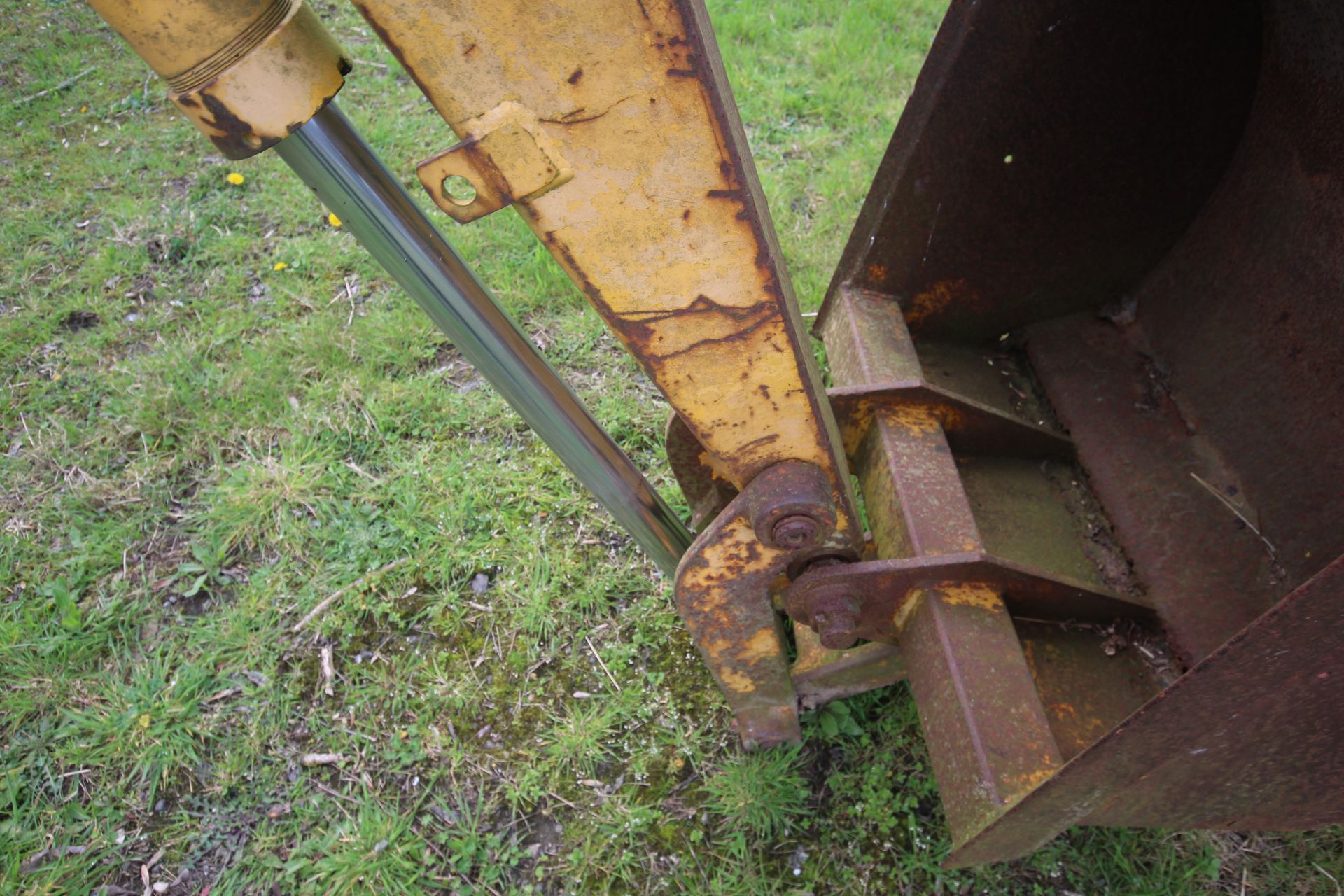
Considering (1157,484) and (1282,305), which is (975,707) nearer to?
(1157,484)

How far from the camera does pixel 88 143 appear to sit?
176 inches

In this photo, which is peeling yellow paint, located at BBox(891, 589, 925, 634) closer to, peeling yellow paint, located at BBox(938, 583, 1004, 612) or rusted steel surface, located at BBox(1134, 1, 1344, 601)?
peeling yellow paint, located at BBox(938, 583, 1004, 612)

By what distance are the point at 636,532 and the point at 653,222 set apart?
2.91 ft

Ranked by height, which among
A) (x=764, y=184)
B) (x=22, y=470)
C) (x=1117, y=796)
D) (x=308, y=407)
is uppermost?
(x=22, y=470)

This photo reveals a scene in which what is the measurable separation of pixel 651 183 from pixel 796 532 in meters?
→ 0.66

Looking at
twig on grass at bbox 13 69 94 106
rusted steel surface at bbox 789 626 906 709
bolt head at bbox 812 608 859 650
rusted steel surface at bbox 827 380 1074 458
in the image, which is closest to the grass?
rusted steel surface at bbox 789 626 906 709

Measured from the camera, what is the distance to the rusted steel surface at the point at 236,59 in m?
0.82

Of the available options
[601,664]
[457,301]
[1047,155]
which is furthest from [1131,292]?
[457,301]

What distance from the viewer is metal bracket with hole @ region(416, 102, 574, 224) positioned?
915 millimetres

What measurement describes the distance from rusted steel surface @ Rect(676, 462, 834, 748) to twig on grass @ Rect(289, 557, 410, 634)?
4.20 ft

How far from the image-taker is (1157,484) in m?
2.12

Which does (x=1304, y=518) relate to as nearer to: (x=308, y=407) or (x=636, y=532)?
(x=636, y=532)

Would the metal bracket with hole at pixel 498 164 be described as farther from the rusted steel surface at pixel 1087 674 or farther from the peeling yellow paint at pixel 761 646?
the rusted steel surface at pixel 1087 674

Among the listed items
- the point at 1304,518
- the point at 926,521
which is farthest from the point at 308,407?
the point at 1304,518
